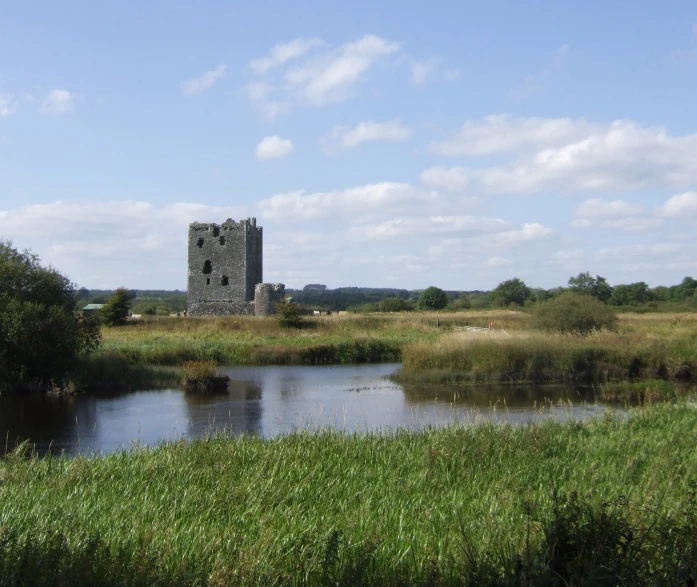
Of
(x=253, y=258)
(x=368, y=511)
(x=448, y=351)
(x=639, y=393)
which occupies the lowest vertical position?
(x=639, y=393)

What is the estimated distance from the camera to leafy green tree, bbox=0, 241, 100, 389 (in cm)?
1711

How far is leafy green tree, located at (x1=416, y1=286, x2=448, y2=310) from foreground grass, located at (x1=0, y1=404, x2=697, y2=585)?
192 ft

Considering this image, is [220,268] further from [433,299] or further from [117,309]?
[433,299]

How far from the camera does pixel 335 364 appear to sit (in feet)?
86.2

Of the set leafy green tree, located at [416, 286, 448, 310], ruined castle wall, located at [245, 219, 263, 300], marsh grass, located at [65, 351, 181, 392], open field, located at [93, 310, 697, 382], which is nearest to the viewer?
marsh grass, located at [65, 351, 181, 392]

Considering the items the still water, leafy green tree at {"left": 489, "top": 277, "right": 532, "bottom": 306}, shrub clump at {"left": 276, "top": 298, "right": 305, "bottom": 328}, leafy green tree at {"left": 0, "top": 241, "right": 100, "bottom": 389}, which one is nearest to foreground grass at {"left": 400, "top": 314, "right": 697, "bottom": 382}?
the still water

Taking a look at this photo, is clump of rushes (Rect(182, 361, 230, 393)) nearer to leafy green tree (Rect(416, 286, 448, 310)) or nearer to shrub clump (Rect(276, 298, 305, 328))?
shrub clump (Rect(276, 298, 305, 328))

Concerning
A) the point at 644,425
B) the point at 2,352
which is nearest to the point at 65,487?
the point at 644,425

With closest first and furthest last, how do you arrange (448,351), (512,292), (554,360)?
(554,360), (448,351), (512,292)

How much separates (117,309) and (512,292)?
164 feet

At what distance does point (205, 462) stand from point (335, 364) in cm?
1882

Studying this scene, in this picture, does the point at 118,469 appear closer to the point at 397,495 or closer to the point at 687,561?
the point at 397,495

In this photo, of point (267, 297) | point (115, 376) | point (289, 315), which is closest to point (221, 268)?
point (267, 297)

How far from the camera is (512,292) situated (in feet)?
250
